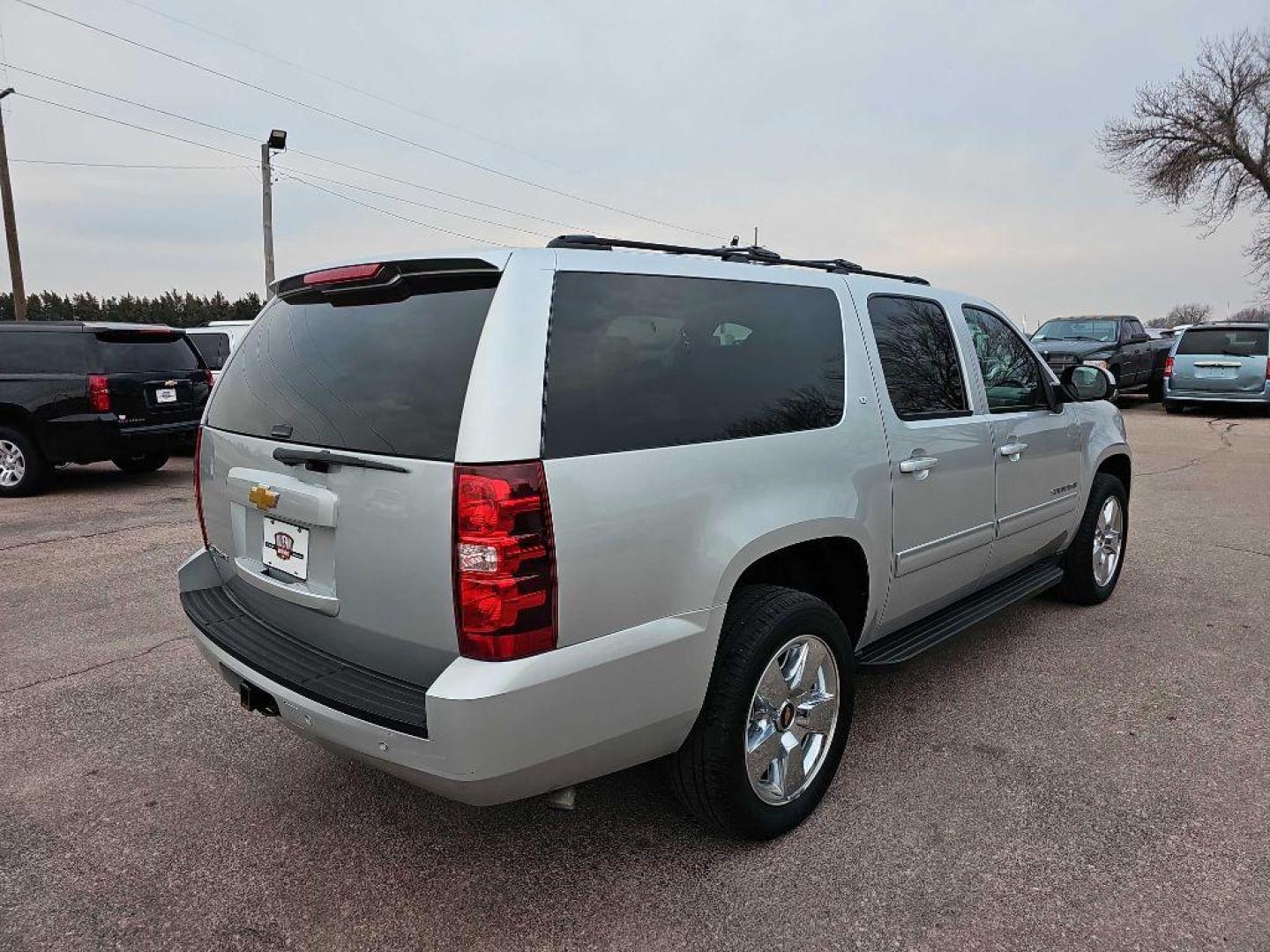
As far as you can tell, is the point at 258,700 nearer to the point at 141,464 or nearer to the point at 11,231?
the point at 141,464

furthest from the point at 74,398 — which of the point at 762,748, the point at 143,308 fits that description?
the point at 143,308

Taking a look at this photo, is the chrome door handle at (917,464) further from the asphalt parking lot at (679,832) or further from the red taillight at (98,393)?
the red taillight at (98,393)

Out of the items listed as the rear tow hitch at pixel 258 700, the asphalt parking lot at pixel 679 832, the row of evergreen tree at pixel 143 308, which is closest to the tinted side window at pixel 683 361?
the rear tow hitch at pixel 258 700

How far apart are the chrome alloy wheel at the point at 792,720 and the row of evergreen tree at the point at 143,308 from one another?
189 ft

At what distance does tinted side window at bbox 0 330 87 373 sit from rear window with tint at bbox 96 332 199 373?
7.8 inches

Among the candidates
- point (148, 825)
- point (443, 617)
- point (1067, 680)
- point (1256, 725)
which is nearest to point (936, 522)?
point (1067, 680)

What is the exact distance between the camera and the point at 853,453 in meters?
2.77

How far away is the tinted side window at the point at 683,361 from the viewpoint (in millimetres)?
2027

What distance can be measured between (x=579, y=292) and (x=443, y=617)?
0.90 meters

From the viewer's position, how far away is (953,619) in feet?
11.2

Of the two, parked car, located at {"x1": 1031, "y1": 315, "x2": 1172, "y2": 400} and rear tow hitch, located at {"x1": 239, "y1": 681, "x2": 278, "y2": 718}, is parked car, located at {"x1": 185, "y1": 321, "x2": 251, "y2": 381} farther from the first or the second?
parked car, located at {"x1": 1031, "y1": 315, "x2": 1172, "y2": 400}

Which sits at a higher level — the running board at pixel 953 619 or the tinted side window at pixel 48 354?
the tinted side window at pixel 48 354

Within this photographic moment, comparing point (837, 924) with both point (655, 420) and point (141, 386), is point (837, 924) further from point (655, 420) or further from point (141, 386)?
point (141, 386)

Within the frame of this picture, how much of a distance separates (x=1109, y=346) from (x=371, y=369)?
17.2 meters
